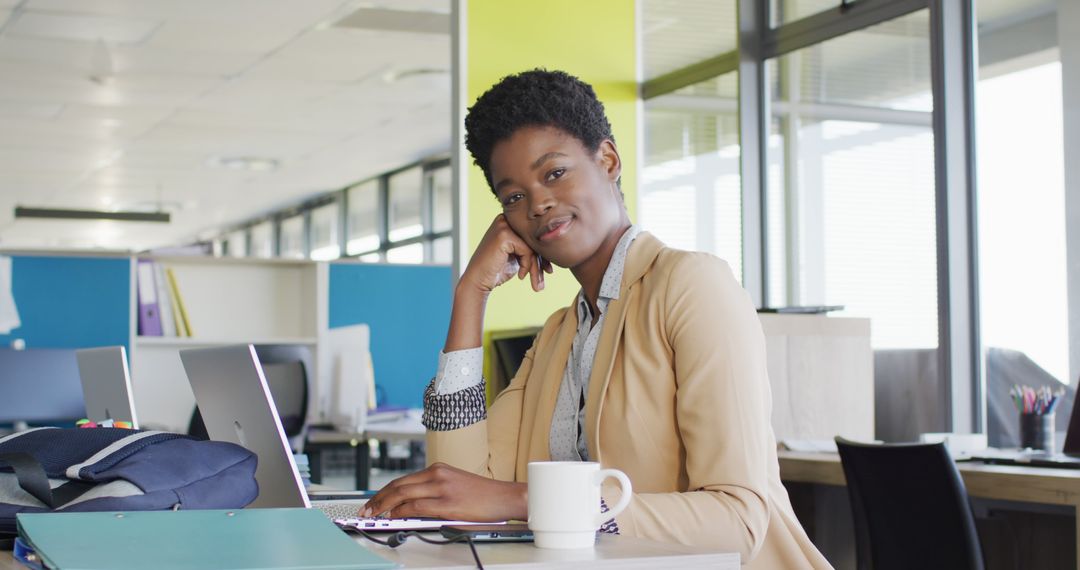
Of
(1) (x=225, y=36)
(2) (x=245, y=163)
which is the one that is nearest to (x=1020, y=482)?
(1) (x=225, y=36)

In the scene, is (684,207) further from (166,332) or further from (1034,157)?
(166,332)

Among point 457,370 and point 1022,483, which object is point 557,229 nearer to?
point 457,370

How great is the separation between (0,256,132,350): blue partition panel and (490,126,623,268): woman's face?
13.9 ft

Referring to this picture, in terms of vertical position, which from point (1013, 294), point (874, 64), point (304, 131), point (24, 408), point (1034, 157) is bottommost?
point (24, 408)

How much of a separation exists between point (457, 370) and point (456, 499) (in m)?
0.48

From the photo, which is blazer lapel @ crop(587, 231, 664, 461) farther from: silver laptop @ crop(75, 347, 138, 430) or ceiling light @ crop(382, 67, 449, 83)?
ceiling light @ crop(382, 67, 449, 83)

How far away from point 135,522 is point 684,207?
14.4ft

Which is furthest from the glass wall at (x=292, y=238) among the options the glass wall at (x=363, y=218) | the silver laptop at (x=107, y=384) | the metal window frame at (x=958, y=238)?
the silver laptop at (x=107, y=384)

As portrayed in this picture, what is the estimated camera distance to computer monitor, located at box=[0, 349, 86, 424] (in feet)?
16.7

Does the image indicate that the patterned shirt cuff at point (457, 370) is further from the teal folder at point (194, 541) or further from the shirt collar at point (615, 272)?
the teal folder at point (194, 541)

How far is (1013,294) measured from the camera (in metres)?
3.85

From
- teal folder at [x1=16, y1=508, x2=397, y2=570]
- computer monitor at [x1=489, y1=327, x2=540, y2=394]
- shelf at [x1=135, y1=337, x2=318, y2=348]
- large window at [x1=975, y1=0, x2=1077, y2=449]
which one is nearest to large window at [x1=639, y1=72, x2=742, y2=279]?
computer monitor at [x1=489, y1=327, x2=540, y2=394]

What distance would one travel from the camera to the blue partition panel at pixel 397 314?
6.09 m

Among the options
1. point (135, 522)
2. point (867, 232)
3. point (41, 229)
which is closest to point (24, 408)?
point (867, 232)
